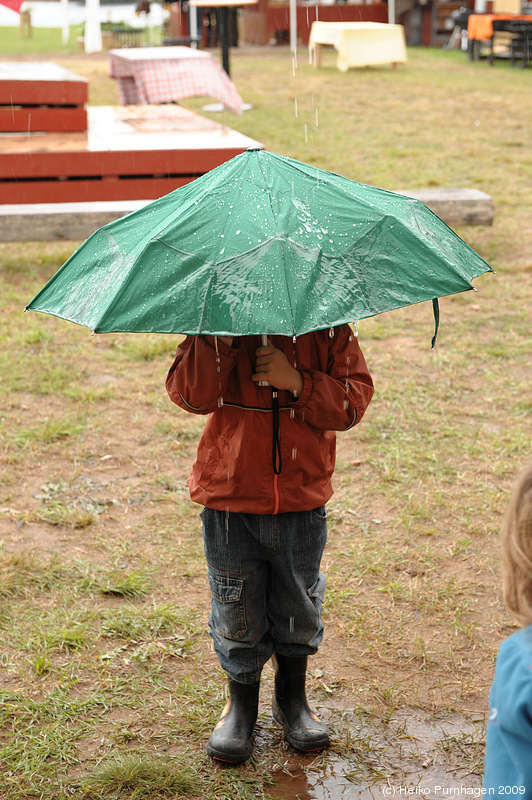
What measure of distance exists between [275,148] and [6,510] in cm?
837

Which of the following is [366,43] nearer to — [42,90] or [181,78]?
[181,78]

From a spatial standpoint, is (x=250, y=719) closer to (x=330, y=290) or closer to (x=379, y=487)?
(x=330, y=290)

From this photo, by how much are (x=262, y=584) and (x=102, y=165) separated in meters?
5.51

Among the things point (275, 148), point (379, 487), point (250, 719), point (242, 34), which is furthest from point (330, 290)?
point (242, 34)

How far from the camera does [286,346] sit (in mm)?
2098

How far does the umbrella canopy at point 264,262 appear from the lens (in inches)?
66.9

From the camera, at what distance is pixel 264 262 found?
172 centimetres

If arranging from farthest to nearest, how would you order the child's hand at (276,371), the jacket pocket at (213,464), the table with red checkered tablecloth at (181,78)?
the table with red checkered tablecloth at (181,78), the jacket pocket at (213,464), the child's hand at (276,371)

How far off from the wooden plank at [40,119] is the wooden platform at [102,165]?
0.90 feet

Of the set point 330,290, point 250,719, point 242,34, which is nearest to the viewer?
point 330,290

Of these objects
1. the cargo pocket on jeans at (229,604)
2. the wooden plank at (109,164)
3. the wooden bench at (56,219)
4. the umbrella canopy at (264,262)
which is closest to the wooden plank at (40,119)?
the wooden plank at (109,164)

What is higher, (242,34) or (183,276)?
(242,34)

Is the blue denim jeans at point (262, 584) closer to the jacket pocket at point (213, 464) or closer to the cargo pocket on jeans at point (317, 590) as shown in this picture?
the cargo pocket on jeans at point (317, 590)

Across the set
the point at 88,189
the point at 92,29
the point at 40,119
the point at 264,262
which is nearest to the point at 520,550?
the point at 264,262
